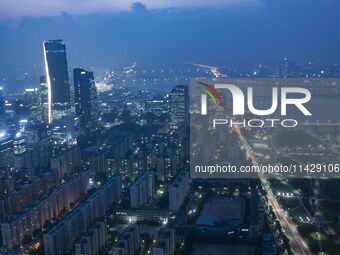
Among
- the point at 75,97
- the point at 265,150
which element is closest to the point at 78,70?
the point at 75,97

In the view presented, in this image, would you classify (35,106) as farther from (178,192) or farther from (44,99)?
(178,192)

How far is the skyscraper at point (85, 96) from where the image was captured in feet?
39.1

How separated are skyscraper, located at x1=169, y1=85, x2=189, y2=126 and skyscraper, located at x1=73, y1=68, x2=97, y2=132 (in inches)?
86.4

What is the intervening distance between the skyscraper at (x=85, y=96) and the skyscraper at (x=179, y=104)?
2195mm

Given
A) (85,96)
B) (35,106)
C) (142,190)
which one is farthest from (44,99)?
(142,190)

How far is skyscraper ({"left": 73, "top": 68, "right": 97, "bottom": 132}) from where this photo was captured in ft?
39.1

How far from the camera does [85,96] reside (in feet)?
40.3

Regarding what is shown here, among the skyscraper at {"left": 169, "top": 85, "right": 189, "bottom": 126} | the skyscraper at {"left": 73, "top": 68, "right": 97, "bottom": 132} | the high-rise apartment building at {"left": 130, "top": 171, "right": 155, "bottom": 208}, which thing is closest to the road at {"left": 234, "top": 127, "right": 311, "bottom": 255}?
the high-rise apartment building at {"left": 130, "top": 171, "right": 155, "bottom": 208}

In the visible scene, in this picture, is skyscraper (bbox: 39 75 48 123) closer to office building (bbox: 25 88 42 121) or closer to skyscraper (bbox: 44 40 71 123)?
office building (bbox: 25 88 42 121)

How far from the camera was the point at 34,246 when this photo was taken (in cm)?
514

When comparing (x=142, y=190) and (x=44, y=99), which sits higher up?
(x=44, y=99)

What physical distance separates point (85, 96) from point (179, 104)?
2.83 m

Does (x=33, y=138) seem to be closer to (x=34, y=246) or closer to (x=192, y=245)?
(x=34, y=246)

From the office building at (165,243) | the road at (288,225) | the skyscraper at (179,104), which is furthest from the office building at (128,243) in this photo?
the skyscraper at (179,104)
